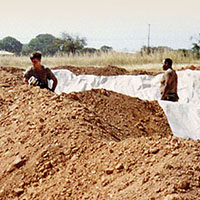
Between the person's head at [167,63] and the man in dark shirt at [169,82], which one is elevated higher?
the person's head at [167,63]

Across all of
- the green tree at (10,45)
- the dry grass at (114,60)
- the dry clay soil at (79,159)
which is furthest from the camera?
the green tree at (10,45)

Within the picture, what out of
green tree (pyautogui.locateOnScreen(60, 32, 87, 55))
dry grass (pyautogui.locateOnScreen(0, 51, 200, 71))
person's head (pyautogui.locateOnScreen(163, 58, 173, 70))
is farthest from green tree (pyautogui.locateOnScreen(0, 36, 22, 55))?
person's head (pyautogui.locateOnScreen(163, 58, 173, 70))

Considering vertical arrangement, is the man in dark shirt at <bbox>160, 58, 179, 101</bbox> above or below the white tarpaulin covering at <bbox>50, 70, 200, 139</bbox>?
above

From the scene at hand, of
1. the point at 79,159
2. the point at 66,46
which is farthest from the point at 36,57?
the point at 66,46

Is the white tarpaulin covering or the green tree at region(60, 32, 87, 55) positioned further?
the green tree at region(60, 32, 87, 55)

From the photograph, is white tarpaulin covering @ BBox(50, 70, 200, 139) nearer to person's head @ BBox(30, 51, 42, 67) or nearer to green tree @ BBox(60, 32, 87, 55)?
person's head @ BBox(30, 51, 42, 67)

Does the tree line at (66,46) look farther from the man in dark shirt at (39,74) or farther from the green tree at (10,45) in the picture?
the man in dark shirt at (39,74)

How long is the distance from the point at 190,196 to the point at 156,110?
144 inches

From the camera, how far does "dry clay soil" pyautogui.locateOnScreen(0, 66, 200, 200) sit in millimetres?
2420

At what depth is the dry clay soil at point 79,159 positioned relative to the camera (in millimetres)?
2420

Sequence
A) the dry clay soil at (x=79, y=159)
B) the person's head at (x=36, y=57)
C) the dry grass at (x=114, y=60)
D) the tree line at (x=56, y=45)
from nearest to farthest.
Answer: the dry clay soil at (x=79, y=159), the person's head at (x=36, y=57), the dry grass at (x=114, y=60), the tree line at (x=56, y=45)

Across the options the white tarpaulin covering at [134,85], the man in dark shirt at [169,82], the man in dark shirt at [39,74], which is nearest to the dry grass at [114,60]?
the white tarpaulin covering at [134,85]

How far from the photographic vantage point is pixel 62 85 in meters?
Answer: 8.36

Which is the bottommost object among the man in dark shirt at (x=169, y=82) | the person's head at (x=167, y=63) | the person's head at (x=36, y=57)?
the man in dark shirt at (x=169, y=82)
